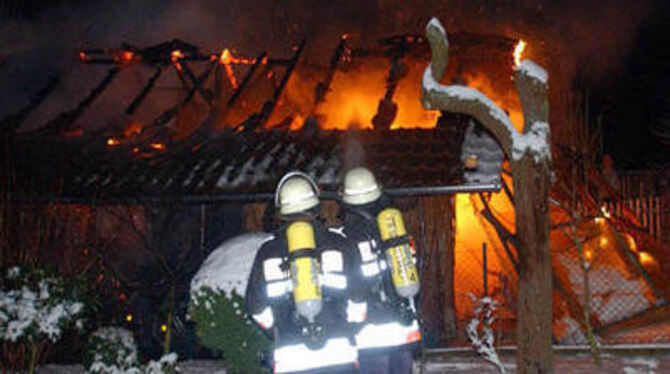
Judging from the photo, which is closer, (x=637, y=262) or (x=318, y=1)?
(x=637, y=262)

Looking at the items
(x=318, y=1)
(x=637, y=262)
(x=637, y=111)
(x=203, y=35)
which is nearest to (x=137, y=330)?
(x=637, y=262)

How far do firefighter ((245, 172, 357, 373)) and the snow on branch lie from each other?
5.12ft

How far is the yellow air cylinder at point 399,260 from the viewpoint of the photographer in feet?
13.2

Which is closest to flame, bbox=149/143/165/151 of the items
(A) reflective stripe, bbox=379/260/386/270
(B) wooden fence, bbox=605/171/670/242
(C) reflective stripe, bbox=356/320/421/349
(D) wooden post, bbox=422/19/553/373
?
(A) reflective stripe, bbox=379/260/386/270

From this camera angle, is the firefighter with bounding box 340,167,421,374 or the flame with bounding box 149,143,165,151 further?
the flame with bounding box 149,143,165,151

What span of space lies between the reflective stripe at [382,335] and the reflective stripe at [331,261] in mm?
680

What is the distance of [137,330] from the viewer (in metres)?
8.17

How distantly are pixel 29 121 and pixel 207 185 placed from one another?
10145 mm

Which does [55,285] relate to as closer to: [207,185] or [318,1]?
[207,185]

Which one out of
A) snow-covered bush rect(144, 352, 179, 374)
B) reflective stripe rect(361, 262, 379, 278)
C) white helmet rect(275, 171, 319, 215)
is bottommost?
snow-covered bush rect(144, 352, 179, 374)

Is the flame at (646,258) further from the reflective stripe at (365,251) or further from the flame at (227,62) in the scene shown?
the flame at (227,62)

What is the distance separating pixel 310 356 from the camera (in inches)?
145

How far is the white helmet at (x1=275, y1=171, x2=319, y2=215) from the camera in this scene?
3801 millimetres

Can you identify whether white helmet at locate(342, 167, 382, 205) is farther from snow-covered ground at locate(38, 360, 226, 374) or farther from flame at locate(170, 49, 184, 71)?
flame at locate(170, 49, 184, 71)
